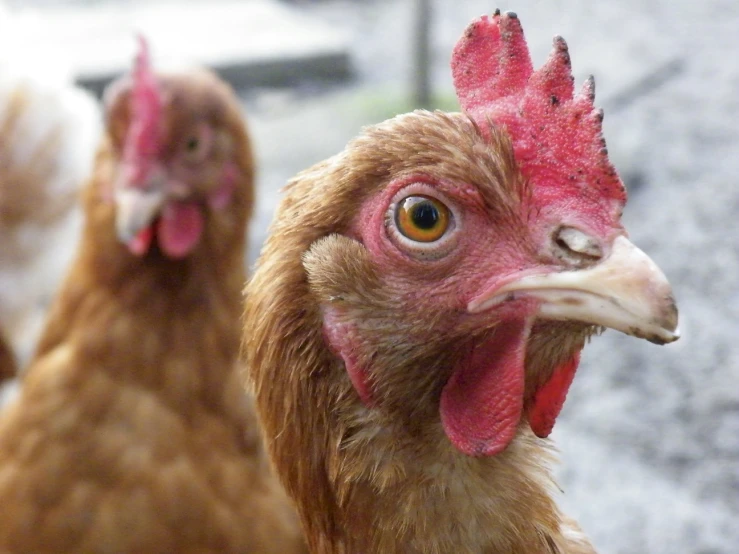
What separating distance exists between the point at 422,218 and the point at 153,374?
175 cm

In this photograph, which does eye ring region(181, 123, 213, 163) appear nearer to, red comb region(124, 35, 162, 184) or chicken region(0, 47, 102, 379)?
red comb region(124, 35, 162, 184)

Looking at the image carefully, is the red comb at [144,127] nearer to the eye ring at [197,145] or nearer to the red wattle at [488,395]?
the eye ring at [197,145]

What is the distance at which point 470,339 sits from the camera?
1.52 metres

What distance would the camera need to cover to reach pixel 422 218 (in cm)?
148

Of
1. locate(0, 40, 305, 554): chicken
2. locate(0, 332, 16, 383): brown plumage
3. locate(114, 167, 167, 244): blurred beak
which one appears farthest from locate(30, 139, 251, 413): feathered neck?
locate(0, 332, 16, 383): brown plumage

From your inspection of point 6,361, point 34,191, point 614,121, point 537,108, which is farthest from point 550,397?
point 614,121

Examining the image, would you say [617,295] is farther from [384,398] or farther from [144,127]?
[144,127]

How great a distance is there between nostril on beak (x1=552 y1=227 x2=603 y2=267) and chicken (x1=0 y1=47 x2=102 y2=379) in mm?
3749

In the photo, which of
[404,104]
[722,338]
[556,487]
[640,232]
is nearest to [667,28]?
[404,104]

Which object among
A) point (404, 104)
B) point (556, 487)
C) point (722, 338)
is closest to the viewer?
point (556, 487)

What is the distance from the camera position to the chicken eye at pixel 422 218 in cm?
147

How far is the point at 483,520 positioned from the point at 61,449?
178cm

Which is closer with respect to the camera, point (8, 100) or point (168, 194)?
point (168, 194)

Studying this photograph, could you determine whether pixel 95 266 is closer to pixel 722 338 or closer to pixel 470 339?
pixel 470 339
